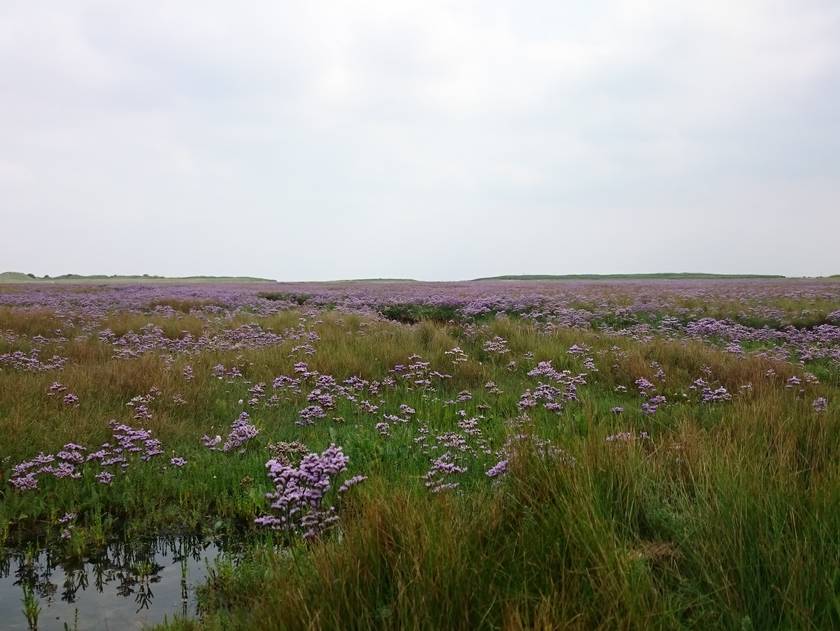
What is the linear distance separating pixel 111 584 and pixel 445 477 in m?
2.70

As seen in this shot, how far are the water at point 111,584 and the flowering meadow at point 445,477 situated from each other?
0.18 m

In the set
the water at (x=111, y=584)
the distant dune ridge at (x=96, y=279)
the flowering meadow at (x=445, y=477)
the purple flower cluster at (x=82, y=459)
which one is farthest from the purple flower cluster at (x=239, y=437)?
the distant dune ridge at (x=96, y=279)

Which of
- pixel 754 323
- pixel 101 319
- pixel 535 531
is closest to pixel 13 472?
pixel 535 531

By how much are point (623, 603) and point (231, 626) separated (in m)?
2.02

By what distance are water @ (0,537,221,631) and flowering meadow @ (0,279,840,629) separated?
7.0 inches

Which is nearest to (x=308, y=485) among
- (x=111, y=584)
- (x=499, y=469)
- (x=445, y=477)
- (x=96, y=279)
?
(x=499, y=469)

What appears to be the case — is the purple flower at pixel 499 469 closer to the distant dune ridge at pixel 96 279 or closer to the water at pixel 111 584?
the water at pixel 111 584

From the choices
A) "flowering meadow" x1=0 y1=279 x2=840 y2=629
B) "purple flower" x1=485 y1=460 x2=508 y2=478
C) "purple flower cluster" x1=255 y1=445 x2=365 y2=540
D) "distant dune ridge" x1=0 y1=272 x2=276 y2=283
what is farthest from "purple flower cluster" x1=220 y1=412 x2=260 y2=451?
"distant dune ridge" x1=0 y1=272 x2=276 y2=283

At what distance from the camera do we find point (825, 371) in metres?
9.11

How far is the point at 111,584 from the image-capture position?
3.93 meters

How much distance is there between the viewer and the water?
350cm

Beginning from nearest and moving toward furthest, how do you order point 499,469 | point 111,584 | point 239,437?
point 111,584 → point 499,469 → point 239,437

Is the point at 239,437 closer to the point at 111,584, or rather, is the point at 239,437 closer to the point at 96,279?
the point at 111,584

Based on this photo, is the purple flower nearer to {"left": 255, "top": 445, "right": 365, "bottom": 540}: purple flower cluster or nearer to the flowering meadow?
the flowering meadow
